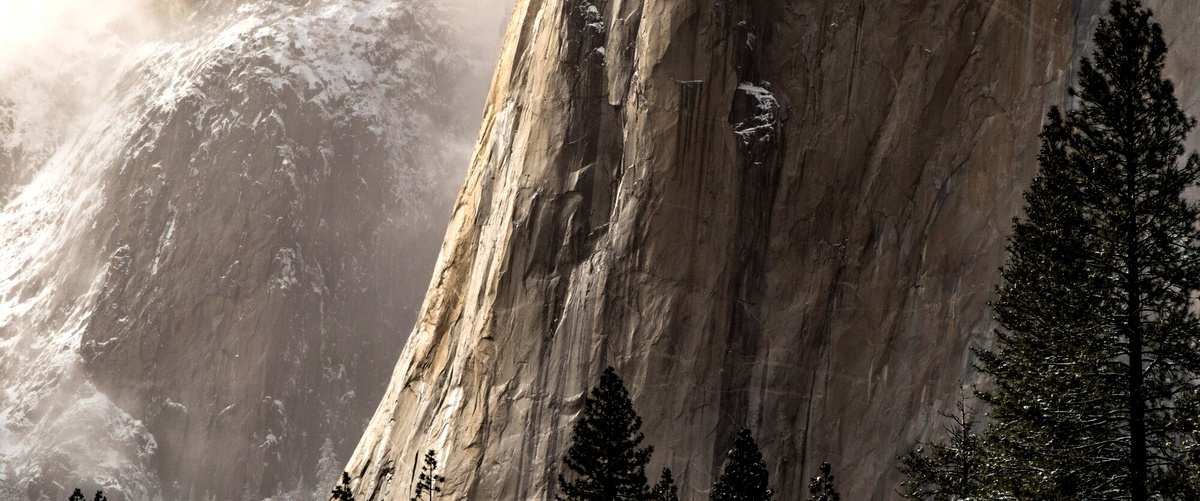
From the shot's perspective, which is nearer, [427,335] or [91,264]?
[427,335]

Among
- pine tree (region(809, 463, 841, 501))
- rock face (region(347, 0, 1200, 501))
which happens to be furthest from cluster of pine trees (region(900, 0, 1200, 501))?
rock face (region(347, 0, 1200, 501))

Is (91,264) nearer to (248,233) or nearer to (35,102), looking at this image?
(248,233)

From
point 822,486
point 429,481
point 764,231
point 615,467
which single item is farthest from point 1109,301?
point 764,231

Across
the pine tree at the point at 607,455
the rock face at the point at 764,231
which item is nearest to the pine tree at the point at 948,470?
the pine tree at the point at 607,455

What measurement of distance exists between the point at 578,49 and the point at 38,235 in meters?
90.9

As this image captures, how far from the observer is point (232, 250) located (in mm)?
115812

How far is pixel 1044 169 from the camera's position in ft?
73.8

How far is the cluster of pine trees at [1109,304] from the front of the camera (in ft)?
67.4

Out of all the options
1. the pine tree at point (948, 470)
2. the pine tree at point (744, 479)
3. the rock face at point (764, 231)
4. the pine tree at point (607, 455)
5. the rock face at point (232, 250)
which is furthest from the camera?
the rock face at point (232, 250)

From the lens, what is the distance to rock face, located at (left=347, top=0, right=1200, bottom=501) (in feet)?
137

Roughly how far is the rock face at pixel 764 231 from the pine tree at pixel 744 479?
9.15 meters

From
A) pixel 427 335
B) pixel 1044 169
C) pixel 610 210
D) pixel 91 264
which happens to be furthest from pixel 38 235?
pixel 1044 169

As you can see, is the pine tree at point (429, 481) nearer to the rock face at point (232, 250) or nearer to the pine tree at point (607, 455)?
the pine tree at point (607, 455)

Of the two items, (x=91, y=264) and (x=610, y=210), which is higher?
(x=91, y=264)
